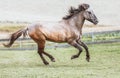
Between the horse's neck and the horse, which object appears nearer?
the horse

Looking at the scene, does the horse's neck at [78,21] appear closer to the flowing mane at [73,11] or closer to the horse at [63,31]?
the horse at [63,31]

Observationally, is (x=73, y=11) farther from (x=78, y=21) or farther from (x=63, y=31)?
(x=63, y=31)

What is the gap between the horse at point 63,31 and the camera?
47.1 ft

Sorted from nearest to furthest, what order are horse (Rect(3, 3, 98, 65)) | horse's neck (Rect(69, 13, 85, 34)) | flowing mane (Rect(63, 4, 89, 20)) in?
horse (Rect(3, 3, 98, 65)), horse's neck (Rect(69, 13, 85, 34)), flowing mane (Rect(63, 4, 89, 20))

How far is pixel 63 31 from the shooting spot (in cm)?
1455

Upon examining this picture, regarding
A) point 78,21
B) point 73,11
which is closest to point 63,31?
point 78,21

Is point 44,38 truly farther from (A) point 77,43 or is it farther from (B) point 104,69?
(B) point 104,69

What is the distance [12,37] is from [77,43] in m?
2.21

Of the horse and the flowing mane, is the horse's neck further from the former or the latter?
the flowing mane

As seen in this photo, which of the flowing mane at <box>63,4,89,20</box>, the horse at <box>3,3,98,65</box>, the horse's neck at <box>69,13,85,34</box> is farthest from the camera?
Answer: the flowing mane at <box>63,4,89,20</box>

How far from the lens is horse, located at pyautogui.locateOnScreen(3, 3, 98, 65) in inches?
566

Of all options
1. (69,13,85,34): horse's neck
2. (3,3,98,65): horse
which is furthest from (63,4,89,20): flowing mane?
(69,13,85,34): horse's neck

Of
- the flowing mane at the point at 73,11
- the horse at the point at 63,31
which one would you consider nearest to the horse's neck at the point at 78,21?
the horse at the point at 63,31

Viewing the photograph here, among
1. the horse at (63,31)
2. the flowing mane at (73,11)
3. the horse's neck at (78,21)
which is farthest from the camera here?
the flowing mane at (73,11)
